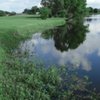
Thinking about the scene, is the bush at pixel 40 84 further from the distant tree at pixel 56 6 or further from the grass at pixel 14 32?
the distant tree at pixel 56 6

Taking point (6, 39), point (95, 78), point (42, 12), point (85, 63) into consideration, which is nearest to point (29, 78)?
point (95, 78)

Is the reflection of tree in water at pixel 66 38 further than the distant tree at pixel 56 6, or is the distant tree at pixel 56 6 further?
the distant tree at pixel 56 6

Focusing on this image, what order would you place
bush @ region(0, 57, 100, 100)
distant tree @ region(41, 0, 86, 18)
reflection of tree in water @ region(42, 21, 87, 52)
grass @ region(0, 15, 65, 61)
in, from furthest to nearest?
1. distant tree @ region(41, 0, 86, 18)
2. reflection of tree in water @ region(42, 21, 87, 52)
3. grass @ region(0, 15, 65, 61)
4. bush @ region(0, 57, 100, 100)

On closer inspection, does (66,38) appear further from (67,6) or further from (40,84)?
(67,6)

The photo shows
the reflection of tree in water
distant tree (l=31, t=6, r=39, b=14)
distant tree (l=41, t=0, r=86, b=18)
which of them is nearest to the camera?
the reflection of tree in water

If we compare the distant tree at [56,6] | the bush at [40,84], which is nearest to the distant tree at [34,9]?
the distant tree at [56,6]

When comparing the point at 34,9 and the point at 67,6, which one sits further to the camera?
the point at 34,9

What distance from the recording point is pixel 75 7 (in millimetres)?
113812

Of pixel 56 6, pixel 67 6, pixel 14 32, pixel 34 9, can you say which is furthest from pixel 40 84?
pixel 34 9

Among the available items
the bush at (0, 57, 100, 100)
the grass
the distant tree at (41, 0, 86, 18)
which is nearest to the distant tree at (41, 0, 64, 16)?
the distant tree at (41, 0, 86, 18)

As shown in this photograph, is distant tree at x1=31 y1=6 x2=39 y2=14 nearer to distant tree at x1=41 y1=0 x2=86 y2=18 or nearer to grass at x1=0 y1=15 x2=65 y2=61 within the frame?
distant tree at x1=41 y1=0 x2=86 y2=18

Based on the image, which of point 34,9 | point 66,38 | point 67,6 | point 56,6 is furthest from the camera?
point 34,9

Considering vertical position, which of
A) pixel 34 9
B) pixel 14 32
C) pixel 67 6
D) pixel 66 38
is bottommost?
pixel 34 9

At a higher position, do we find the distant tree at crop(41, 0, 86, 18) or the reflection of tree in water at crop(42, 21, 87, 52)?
the distant tree at crop(41, 0, 86, 18)
